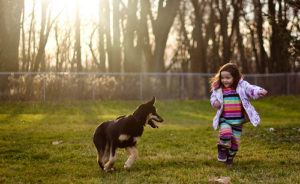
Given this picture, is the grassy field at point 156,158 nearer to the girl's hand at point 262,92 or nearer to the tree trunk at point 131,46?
the girl's hand at point 262,92

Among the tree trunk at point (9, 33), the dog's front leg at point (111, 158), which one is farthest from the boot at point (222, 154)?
the tree trunk at point (9, 33)

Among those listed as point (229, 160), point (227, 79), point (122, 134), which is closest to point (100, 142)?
point (122, 134)

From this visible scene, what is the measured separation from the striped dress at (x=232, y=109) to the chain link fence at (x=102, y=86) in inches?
631

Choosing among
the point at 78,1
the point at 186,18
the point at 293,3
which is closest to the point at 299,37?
the point at 293,3

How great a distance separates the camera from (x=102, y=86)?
22.5 meters

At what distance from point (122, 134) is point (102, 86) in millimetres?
17296

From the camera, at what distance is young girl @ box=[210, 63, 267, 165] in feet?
20.1

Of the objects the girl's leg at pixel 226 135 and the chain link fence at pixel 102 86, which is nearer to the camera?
the girl's leg at pixel 226 135

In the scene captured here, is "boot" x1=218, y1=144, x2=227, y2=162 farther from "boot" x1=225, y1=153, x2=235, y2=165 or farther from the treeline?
the treeline

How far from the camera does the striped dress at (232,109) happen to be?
6.18m

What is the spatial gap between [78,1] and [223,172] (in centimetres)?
2440

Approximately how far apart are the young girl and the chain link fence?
1598 cm

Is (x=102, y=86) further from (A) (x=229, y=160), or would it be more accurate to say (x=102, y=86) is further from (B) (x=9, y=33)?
(A) (x=229, y=160)

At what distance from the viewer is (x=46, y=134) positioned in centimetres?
1042
